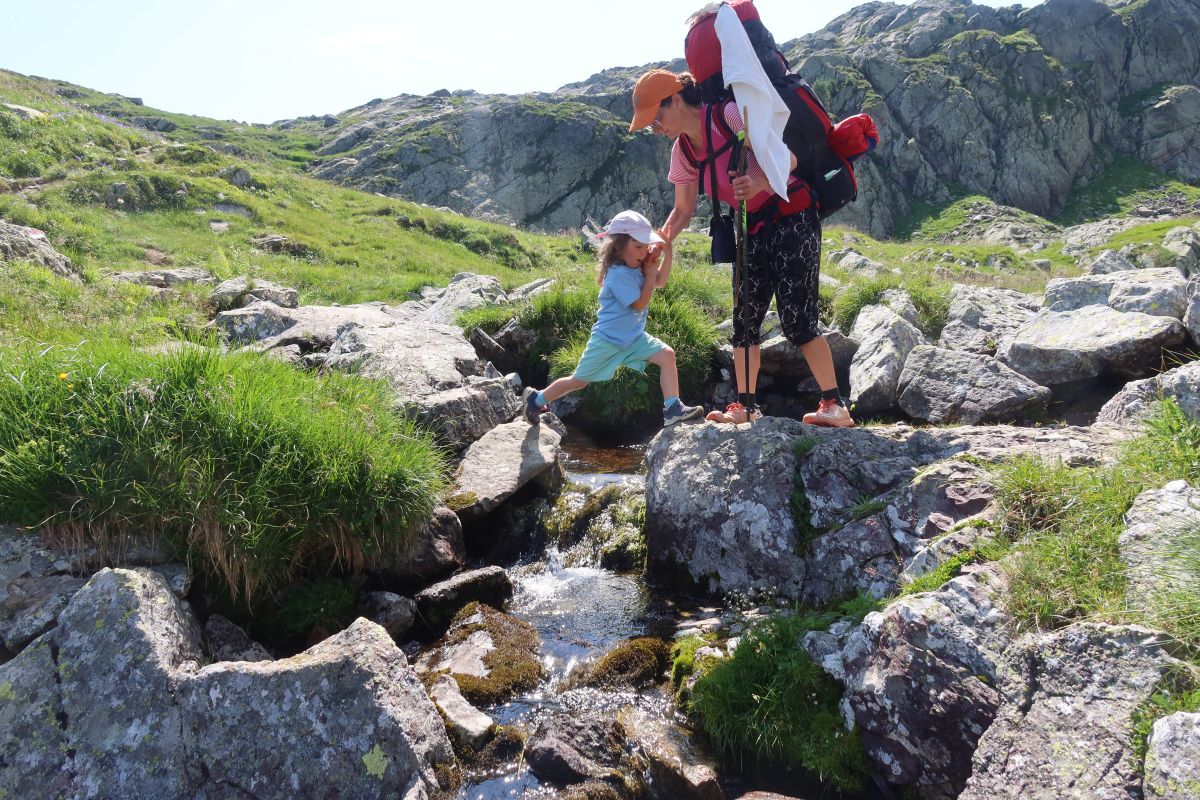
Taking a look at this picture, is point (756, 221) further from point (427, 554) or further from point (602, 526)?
point (427, 554)

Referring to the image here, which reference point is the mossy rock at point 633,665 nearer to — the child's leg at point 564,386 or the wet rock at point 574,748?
the wet rock at point 574,748

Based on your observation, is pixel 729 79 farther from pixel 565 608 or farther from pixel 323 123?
pixel 323 123

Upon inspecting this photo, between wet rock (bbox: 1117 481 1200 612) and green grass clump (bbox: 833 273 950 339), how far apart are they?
7980mm

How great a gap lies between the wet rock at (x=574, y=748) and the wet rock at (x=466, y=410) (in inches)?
171

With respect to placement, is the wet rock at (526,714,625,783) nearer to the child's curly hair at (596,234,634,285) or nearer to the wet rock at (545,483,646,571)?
the wet rock at (545,483,646,571)

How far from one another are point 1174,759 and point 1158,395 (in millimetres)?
4146

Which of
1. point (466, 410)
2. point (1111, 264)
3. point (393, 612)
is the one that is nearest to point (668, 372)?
point (466, 410)

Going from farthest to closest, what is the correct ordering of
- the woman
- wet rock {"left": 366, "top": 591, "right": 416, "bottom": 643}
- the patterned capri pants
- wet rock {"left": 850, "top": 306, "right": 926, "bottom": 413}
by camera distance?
wet rock {"left": 850, "top": 306, "right": 926, "bottom": 413}
the patterned capri pants
the woman
wet rock {"left": 366, "top": 591, "right": 416, "bottom": 643}

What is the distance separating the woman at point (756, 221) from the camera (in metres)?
5.89

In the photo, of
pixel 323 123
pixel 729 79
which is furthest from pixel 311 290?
pixel 323 123

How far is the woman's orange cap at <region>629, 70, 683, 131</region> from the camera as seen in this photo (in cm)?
597

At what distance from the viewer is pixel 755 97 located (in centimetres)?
532

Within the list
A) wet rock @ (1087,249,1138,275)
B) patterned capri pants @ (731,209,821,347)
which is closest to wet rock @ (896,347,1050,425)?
patterned capri pants @ (731,209,821,347)

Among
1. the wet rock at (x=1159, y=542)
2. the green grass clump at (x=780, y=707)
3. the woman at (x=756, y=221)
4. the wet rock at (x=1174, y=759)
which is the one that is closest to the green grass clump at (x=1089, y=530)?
the wet rock at (x=1159, y=542)
